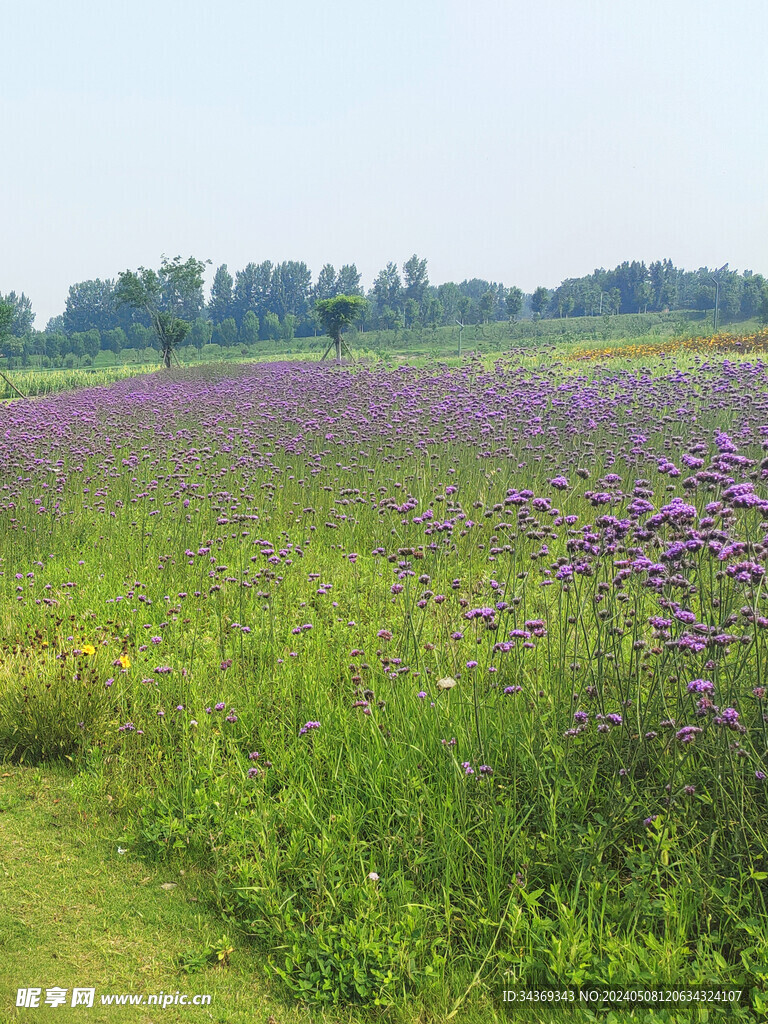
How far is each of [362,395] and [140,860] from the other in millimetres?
11179

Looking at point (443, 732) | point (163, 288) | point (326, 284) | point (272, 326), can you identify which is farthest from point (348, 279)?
point (443, 732)

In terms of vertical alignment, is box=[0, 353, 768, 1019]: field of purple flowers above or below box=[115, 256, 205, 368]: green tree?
below

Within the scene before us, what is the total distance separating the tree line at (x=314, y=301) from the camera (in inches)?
3686

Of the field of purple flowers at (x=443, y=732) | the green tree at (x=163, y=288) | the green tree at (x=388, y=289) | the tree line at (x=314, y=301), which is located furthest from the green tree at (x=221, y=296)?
the field of purple flowers at (x=443, y=732)

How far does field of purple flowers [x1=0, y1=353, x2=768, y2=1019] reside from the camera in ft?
8.50

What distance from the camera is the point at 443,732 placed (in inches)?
136

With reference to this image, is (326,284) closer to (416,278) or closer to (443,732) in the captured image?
(416,278)

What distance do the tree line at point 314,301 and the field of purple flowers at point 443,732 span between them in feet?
270

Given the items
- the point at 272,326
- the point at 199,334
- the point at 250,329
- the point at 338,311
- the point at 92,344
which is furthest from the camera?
the point at 272,326

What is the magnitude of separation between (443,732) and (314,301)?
9328 centimetres

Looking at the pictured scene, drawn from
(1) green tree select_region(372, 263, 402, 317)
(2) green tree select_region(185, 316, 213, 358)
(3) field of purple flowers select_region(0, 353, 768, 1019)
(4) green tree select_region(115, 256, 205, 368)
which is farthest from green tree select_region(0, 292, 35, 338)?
(3) field of purple flowers select_region(0, 353, 768, 1019)

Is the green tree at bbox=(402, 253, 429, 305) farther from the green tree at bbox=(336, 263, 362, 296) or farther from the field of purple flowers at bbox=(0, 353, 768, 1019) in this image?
the field of purple flowers at bbox=(0, 353, 768, 1019)

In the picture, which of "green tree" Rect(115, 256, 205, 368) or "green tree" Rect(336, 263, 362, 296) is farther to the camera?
"green tree" Rect(336, 263, 362, 296)

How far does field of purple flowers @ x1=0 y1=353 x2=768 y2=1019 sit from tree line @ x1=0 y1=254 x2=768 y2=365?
82.3m
